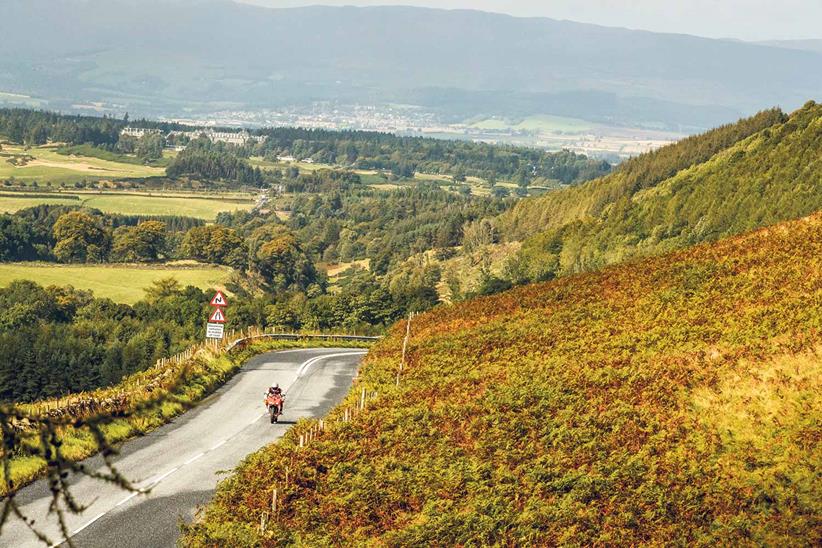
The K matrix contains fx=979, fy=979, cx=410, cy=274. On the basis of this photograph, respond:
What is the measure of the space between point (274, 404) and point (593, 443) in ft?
39.8

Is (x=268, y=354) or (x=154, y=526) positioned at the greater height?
(x=154, y=526)

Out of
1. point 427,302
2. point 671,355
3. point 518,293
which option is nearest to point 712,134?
point 427,302

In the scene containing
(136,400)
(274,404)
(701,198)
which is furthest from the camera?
(701,198)

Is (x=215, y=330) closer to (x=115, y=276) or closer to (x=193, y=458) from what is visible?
(x=193, y=458)

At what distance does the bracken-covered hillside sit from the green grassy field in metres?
56.4

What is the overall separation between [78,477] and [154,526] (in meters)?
4.40

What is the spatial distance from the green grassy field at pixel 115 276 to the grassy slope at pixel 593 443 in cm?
10973

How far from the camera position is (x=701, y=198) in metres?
96.8

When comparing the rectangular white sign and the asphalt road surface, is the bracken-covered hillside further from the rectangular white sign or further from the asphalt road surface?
the asphalt road surface

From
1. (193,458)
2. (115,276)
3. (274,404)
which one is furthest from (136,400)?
(115,276)

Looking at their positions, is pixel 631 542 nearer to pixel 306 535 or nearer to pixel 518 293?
pixel 306 535

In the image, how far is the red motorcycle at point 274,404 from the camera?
99.6 ft

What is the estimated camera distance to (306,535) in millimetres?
18344

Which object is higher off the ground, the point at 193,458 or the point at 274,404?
the point at 193,458
